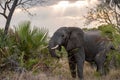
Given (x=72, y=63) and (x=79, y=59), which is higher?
(x=79, y=59)

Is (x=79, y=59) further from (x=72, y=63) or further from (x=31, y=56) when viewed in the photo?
(x=31, y=56)

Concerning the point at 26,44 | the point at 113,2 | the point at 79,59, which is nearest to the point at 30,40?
the point at 26,44

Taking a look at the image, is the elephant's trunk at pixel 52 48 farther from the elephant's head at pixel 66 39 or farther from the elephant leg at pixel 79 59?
the elephant leg at pixel 79 59

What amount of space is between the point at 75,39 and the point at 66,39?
0.67 meters

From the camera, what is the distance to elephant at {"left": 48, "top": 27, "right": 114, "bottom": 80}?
17.4 meters

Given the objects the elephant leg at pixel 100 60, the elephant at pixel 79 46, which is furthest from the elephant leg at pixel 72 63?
the elephant leg at pixel 100 60

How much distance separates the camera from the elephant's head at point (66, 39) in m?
16.9

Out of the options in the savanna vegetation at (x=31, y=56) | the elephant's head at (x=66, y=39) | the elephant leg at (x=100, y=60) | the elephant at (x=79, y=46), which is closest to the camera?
the savanna vegetation at (x=31, y=56)

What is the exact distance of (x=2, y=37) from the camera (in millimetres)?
15836

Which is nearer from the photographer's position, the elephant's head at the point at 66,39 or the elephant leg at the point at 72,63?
the elephant's head at the point at 66,39

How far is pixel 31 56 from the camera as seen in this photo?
16.7 meters

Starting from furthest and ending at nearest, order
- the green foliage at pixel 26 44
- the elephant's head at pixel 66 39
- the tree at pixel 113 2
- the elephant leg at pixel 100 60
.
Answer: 1. the tree at pixel 113 2
2. the elephant leg at pixel 100 60
3. the elephant's head at pixel 66 39
4. the green foliage at pixel 26 44

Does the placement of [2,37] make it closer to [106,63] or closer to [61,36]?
[61,36]

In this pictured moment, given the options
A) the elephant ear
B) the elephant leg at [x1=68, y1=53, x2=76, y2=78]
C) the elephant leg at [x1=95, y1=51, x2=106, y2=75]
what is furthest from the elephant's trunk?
the elephant leg at [x1=95, y1=51, x2=106, y2=75]
